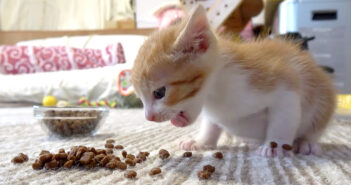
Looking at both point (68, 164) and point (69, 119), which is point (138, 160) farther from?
point (69, 119)

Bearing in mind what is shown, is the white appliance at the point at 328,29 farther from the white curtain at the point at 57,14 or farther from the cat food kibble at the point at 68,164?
the white curtain at the point at 57,14

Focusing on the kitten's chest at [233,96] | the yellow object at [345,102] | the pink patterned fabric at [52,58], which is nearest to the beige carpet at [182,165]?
the kitten's chest at [233,96]

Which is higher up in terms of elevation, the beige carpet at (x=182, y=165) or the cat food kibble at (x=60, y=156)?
the cat food kibble at (x=60, y=156)

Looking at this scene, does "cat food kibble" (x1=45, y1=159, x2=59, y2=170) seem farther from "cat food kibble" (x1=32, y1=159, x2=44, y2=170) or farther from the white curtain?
the white curtain

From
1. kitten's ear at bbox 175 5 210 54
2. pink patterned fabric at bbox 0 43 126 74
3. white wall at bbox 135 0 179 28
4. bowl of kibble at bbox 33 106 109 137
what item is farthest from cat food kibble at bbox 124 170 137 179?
white wall at bbox 135 0 179 28

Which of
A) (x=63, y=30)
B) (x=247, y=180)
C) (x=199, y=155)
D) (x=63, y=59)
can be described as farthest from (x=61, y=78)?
(x=247, y=180)
